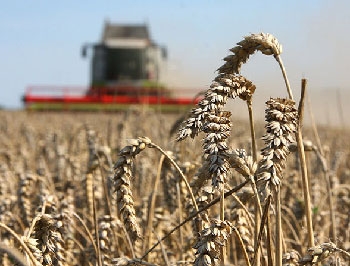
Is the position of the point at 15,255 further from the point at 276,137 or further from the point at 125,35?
the point at 125,35

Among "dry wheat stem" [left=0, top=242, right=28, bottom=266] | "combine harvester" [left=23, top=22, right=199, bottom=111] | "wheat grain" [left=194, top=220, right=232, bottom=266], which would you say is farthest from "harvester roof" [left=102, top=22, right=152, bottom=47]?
"dry wheat stem" [left=0, top=242, right=28, bottom=266]

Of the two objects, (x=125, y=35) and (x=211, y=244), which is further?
(x=125, y=35)

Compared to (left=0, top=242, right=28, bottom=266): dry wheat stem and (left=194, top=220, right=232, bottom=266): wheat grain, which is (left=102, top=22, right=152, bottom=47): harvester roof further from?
(left=0, top=242, right=28, bottom=266): dry wheat stem

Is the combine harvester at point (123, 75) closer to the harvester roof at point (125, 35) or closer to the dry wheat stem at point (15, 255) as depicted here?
the harvester roof at point (125, 35)

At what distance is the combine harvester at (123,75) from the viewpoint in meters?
21.2

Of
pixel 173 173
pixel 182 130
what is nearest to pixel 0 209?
pixel 173 173

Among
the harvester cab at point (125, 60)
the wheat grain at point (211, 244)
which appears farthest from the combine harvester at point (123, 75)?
the wheat grain at point (211, 244)

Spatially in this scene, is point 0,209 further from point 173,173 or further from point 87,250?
point 173,173

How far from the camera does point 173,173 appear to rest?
3.00 m

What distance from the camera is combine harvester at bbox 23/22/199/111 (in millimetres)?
21172

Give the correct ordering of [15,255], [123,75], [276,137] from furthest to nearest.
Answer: [123,75]
[276,137]
[15,255]

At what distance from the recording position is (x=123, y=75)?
84.2 feet

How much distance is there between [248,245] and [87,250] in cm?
82

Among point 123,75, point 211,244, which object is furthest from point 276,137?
point 123,75
